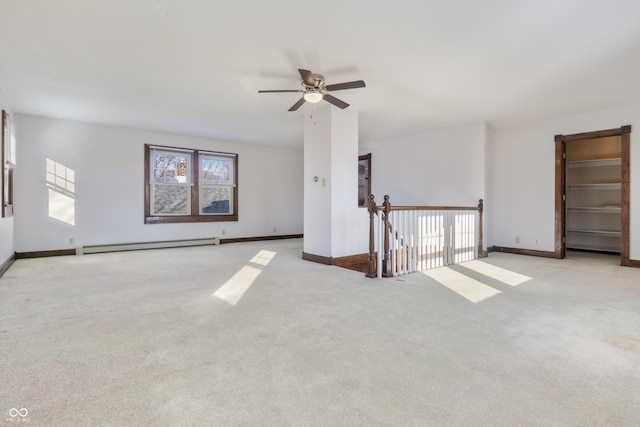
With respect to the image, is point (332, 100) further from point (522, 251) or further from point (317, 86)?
point (522, 251)

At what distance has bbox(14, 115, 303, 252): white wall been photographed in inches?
216

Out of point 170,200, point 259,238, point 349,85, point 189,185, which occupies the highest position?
point 349,85

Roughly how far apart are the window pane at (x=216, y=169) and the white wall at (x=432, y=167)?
340 cm

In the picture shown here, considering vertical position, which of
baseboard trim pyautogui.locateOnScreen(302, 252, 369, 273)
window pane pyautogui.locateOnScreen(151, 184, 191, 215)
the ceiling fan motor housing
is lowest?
baseboard trim pyautogui.locateOnScreen(302, 252, 369, 273)

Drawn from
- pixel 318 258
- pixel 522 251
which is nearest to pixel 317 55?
pixel 318 258

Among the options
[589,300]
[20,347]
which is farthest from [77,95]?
[589,300]

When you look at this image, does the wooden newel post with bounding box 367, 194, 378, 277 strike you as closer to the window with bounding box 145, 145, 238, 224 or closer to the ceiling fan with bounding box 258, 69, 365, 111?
the ceiling fan with bounding box 258, 69, 365, 111

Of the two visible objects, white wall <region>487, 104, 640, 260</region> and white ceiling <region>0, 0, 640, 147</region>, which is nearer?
white ceiling <region>0, 0, 640, 147</region>

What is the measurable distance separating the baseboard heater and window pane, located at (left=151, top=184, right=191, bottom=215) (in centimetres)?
65

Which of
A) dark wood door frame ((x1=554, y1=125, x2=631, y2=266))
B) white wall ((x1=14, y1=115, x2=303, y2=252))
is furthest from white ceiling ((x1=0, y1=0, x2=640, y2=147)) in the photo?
white wall ((x1=14, y1=115, x2=303, y2=252))

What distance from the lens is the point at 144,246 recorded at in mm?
6516

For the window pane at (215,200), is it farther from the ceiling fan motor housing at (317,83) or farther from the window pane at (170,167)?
the ceiling fan motor housing at (317,83)

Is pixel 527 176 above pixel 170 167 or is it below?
below

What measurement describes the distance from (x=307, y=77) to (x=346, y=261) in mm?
2873
